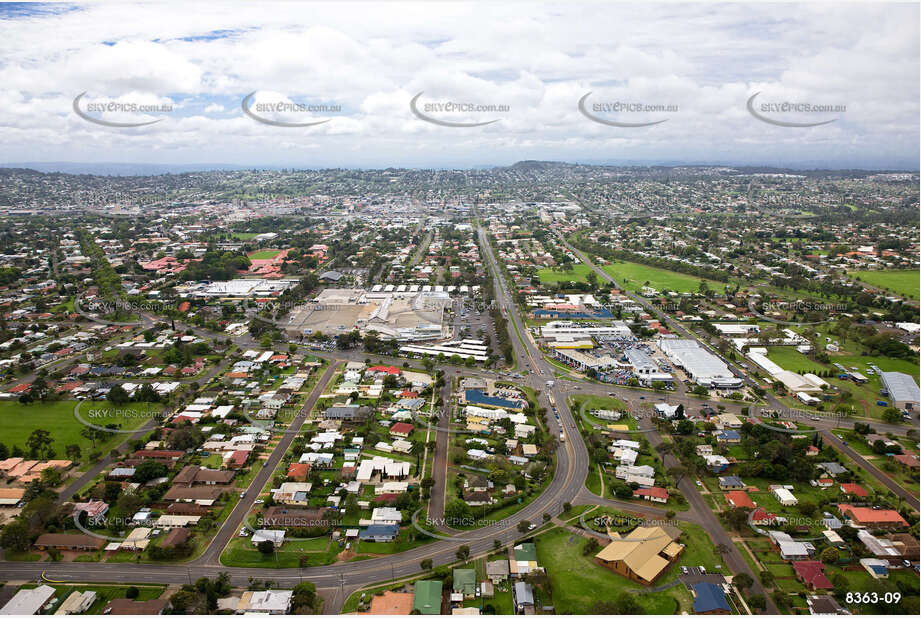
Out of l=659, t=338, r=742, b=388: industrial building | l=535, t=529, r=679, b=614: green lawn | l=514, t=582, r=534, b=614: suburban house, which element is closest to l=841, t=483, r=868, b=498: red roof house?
l=659, t=338, r=742, b=388: industrial building

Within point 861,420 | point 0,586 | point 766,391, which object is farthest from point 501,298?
point 0,586

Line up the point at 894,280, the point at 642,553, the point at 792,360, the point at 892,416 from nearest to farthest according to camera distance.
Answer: the point at 642,553
the point at 892,416
the point at 792,360
the point at 894,280

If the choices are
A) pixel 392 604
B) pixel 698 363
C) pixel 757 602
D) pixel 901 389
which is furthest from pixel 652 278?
pixel 392 604

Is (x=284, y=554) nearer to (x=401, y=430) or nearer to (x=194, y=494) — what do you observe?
(x=194, y=494)

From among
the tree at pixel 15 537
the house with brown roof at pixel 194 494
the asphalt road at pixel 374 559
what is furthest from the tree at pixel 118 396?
the asphalt road at pixel 374 559

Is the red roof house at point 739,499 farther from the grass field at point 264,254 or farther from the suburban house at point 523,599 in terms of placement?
the grass field at point 264,254

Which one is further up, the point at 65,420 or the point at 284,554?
the point at 65,420
